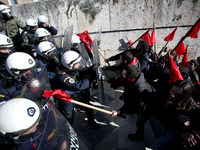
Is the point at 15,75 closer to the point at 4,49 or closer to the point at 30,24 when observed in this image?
the point at 4,49

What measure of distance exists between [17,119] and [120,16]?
16.0 feet

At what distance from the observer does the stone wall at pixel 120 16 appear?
4375 millimetres

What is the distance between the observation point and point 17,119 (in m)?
1.22

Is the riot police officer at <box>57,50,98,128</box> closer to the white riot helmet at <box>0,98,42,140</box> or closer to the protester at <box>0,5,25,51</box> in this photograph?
the white riot helmet at <box>0,98,42,140</box>

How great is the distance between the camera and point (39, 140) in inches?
50.4

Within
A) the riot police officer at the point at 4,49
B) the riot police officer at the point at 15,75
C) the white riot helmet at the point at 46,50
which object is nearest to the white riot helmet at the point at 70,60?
the riot police officer at the point at 15,75

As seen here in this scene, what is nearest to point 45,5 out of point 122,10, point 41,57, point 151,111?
point 41,57

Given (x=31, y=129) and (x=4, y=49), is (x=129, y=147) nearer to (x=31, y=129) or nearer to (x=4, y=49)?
(x=31, y=129)

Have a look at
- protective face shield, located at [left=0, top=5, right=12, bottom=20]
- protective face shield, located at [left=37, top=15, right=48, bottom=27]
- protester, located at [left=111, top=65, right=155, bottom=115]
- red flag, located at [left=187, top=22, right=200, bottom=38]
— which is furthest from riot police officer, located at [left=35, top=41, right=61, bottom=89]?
red flag, located at [left=187, top=22, right=200, bottom=38]

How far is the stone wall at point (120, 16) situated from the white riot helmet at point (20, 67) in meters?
2.86

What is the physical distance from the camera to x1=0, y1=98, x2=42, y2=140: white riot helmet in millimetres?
1190

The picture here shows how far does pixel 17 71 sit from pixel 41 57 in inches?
53.3

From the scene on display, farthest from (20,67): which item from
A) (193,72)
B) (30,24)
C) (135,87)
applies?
(193,72)

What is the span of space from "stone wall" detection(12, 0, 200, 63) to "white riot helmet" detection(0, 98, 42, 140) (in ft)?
12.2
